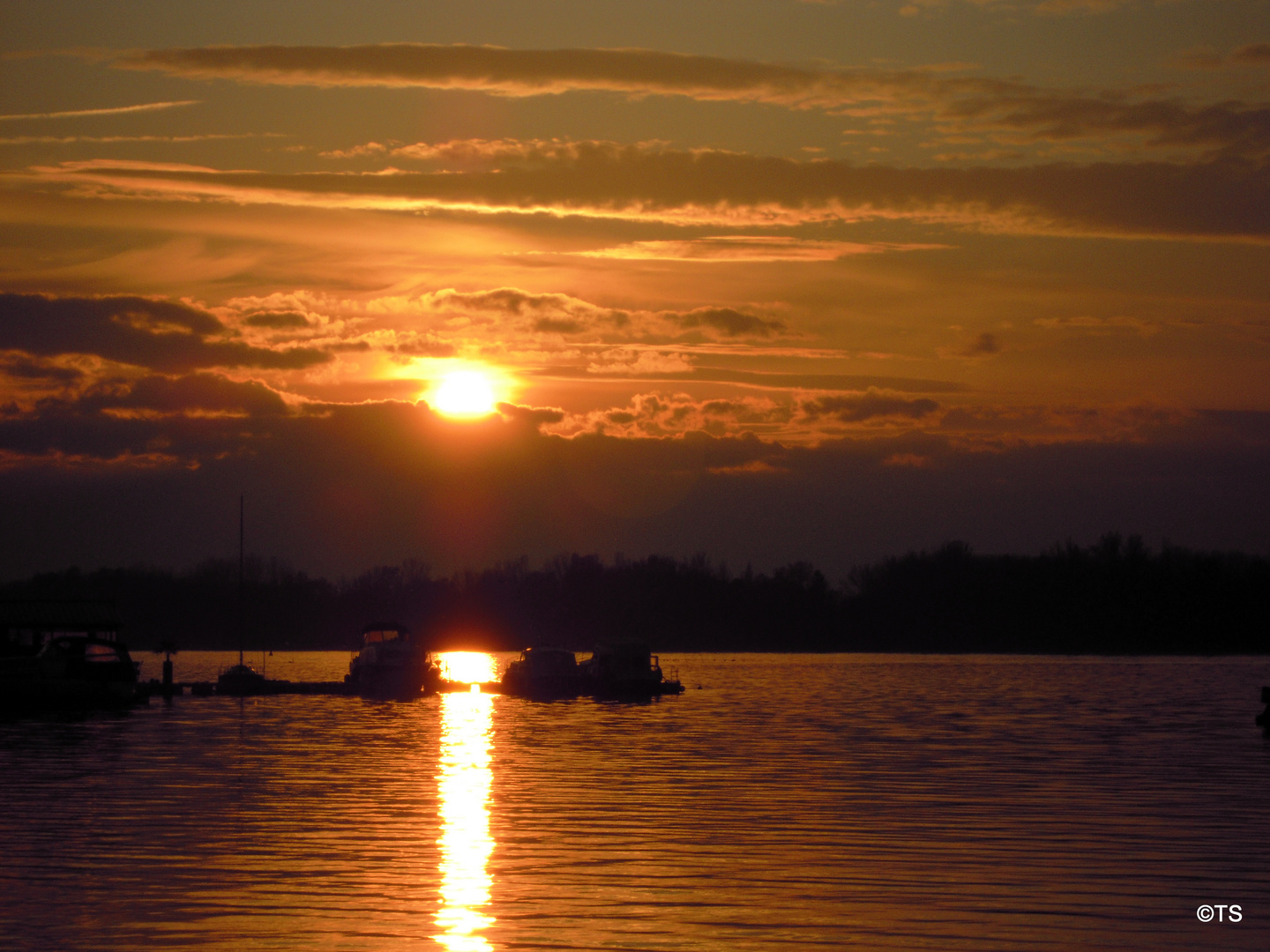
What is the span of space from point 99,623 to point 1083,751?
2080 inches

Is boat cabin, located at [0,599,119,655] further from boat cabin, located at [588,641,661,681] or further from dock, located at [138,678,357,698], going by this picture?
boat cabin, located at [588,641,661,681]

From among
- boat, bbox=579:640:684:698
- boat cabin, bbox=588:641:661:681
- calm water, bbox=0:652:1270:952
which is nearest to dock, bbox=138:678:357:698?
boat, bbox=579:640:684:698

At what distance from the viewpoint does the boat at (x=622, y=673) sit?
294 feet

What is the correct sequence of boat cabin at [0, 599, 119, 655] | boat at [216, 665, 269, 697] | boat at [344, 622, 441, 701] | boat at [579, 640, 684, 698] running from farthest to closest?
boat at [344, 622, 441, 701], boat at [216, 665, 269, 697], boat at [579, 640, 684, 698], boat cabin at [0, 599, 119, 655]

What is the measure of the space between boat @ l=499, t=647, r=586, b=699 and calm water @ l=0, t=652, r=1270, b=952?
34233mm

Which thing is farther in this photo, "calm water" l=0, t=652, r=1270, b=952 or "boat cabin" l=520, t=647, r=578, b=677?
"boat cabin" l=520, t=647, r=578, b=677

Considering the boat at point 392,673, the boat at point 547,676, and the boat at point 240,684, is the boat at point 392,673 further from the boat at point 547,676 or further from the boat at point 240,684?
the boat at point 240,684

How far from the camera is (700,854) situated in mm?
25000

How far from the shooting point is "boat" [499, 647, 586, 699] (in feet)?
301

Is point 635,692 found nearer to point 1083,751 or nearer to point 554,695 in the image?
point 554,695

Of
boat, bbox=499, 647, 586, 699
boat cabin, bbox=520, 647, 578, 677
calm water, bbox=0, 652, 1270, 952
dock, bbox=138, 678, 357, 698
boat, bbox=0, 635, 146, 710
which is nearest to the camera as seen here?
calm water, bbox=0, 652, 1270, 952

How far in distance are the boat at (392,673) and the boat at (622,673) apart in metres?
11.8

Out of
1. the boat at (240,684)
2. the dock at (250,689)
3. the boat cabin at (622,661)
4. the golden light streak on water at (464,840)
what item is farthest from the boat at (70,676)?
the boat cabin at (622,661)

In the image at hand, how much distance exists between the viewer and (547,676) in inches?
3637
